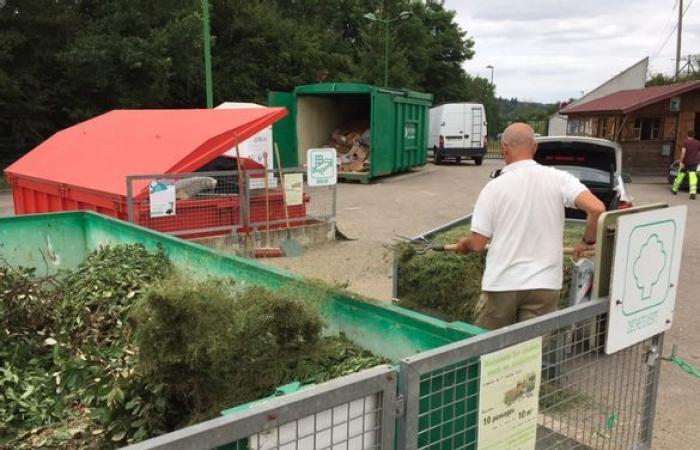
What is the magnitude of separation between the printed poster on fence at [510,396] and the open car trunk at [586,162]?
5202mm

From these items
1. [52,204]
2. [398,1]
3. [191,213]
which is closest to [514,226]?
[191,213]

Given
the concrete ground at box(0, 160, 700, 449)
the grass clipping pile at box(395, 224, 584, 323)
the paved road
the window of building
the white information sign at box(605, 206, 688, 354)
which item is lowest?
the paved road

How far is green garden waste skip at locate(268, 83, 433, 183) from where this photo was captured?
18312 mm

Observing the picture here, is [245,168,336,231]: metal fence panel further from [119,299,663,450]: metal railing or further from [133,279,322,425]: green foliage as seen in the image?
[119,299,663,450]: metal railing

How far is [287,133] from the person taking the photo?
61.5 ft

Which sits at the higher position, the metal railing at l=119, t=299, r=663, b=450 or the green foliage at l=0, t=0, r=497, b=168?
the green foliage at l=0, t=0, r=497, b=168

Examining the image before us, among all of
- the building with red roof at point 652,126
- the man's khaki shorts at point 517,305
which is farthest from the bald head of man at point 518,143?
the building with red roof at point 652,126

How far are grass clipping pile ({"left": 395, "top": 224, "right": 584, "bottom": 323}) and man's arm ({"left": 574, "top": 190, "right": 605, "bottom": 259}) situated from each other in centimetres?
146

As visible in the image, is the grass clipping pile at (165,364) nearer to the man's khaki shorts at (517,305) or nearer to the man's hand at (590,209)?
the man's khaki shorts at (517,305)

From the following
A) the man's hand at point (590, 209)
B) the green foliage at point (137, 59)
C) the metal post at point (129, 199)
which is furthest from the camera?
the green foliage at point (137, 59)

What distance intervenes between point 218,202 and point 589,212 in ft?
20.2

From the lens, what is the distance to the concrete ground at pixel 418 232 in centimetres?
432

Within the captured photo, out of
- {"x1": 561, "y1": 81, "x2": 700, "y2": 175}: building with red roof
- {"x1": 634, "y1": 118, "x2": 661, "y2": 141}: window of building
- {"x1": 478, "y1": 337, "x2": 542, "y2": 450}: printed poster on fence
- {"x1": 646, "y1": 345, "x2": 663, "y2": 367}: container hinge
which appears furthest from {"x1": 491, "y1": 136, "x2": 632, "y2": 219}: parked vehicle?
{"x1": 634, "y1": 118, "x2": 661, "y2": 141}: window of building

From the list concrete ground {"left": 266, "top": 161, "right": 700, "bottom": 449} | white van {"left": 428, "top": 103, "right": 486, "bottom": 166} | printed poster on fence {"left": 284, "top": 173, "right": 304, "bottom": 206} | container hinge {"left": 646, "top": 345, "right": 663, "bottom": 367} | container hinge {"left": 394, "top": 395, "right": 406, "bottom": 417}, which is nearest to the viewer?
container hinge {"left": 394, "top": 395, "right": 406, "bottom": 417}
